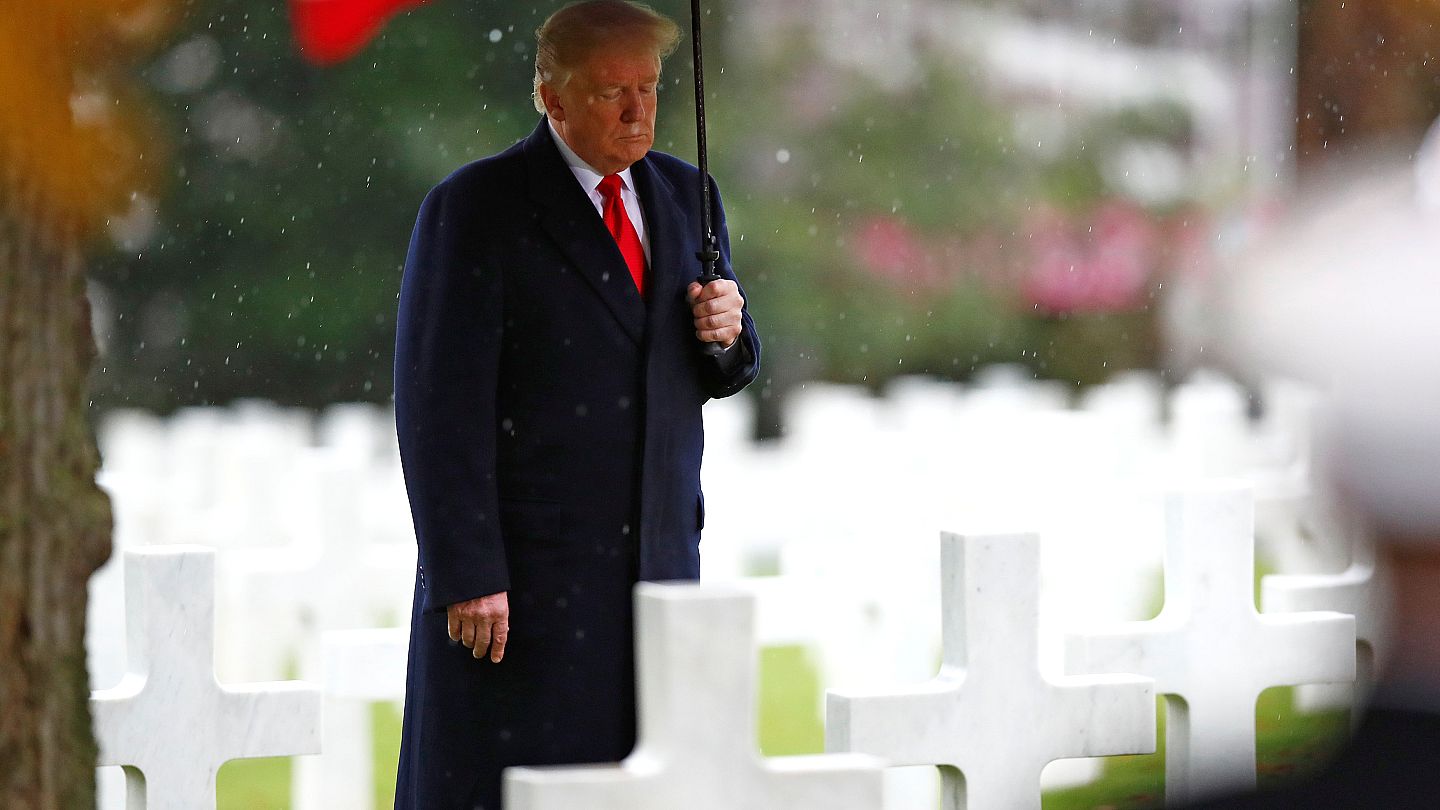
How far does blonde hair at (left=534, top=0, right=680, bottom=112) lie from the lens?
249cm

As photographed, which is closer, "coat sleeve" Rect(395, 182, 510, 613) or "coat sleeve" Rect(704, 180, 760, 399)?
"coat sleeve" Rect(395, 182, 510, 613)

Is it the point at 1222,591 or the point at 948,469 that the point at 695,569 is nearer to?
the point at 1222,591

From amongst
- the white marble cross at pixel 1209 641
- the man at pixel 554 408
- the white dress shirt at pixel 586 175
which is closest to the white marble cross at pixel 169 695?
the man at pixel 554 408

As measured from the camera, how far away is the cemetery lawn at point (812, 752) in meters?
4.35

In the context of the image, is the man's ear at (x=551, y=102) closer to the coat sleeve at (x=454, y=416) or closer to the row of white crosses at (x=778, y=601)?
the coat sleeve at (x=454, y=416)

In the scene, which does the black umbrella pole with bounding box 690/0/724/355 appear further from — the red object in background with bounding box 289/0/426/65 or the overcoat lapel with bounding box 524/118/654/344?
the red object in background with bounding box 289/0/426/65

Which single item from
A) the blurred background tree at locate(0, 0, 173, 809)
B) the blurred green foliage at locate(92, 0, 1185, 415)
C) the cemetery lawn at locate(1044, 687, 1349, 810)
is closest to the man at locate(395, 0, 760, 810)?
the blurred background tree at locate(0, 0, 173, 809)

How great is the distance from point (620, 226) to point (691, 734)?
3.17 feet

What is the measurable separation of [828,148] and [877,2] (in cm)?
213

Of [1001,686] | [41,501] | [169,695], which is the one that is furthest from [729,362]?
[41,501]

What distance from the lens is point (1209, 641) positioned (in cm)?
306

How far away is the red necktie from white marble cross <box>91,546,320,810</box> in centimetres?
69

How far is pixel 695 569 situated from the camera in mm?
2643

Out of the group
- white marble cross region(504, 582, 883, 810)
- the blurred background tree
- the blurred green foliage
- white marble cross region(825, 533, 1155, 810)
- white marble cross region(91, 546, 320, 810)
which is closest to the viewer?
white marble cross region(504, 582, 883, 810)
